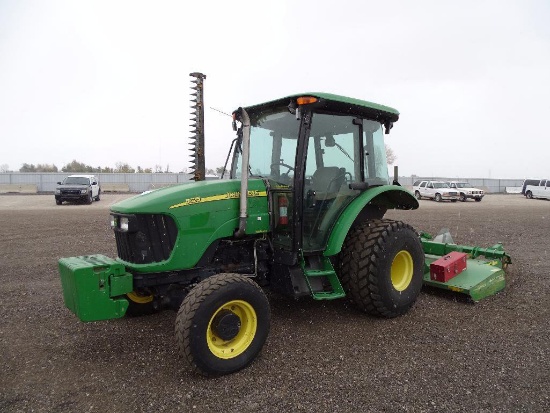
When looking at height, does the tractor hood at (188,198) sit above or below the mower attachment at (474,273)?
above

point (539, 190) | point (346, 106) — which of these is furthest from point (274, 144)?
point (539, 190)

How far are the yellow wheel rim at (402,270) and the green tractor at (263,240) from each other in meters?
0.01

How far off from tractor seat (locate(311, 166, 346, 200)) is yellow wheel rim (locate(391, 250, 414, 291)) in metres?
1.10

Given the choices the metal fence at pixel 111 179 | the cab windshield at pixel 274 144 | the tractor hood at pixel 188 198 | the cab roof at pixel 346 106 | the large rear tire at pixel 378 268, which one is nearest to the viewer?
the tractor hood at pixel 188 198

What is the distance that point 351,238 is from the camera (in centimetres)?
446

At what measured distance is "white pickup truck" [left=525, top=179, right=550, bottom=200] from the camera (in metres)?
30.6

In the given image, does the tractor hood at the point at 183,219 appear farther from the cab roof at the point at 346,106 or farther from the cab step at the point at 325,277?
the cab roof at the point at 346,106

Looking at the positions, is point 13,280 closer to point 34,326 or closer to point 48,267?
point 48,267

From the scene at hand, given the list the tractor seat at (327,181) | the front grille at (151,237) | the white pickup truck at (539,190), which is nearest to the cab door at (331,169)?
the tractor seat at (327,181)

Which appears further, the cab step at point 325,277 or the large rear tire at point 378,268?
the large rear tire at point 378,268

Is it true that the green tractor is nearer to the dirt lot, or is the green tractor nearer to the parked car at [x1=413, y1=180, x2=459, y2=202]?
the dirt lot

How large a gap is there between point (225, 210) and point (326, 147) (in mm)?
1314

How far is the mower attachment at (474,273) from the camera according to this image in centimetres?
497

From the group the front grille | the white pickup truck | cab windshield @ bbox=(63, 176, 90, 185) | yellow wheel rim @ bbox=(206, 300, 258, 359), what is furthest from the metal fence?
yellow wheel rim @ bbox=(206, 300, 258, 359)
